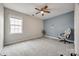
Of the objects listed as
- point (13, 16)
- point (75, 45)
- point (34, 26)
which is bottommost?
point (75, 45)

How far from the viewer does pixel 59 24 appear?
1.29 meters

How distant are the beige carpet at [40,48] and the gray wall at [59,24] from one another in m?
0.15

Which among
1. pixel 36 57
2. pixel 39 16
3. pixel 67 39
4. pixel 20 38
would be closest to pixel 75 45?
pixel 67 39

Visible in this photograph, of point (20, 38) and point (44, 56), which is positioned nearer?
point (44, 56)

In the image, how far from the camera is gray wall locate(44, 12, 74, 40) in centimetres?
120

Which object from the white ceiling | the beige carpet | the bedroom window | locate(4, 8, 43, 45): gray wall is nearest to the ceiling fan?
the white ceiling

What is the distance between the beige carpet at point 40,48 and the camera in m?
1.21

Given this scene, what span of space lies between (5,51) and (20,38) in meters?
0.31

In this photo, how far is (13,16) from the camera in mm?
1233

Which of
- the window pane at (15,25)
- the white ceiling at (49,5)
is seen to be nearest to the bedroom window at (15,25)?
the window pane at (15,25)

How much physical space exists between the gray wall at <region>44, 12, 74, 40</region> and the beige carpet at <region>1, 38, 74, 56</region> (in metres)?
0.15

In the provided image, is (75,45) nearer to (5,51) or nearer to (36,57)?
(36,57)

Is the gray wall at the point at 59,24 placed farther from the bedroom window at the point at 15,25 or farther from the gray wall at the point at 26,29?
the bedroom window at the point at 15,25

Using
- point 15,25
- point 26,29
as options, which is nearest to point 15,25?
point 15,25
